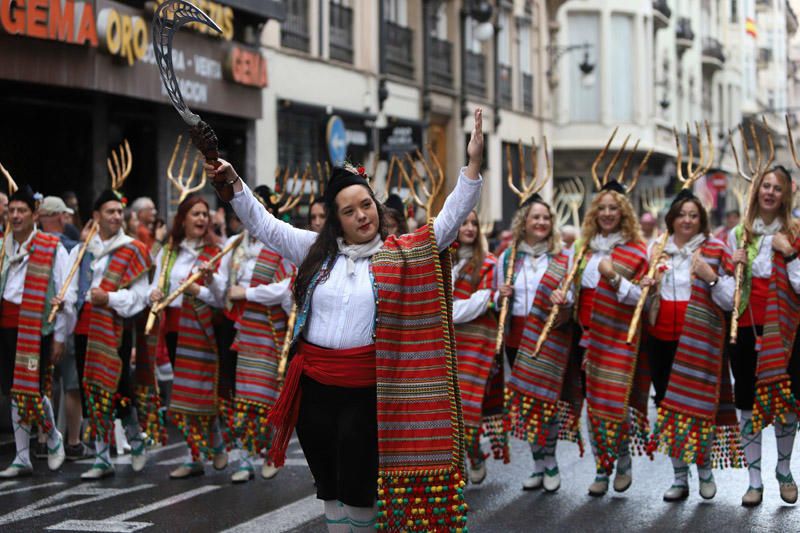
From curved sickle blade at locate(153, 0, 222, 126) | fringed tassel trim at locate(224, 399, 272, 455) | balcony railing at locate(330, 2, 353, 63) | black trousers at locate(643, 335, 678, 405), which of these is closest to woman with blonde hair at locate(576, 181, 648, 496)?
black trousers at locate(643, 335, 678, 405)

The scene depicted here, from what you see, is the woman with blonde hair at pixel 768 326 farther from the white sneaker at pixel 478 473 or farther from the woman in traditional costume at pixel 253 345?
the woman in traditional costume at pixel 253 345

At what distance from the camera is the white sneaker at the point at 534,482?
8.75 m

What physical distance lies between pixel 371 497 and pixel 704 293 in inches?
140

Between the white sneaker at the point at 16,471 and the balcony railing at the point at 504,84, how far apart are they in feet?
77.9

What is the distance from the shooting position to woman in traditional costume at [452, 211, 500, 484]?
29.5 feet

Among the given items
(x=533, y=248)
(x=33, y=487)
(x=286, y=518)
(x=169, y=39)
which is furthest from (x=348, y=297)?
(x=33, y=487)

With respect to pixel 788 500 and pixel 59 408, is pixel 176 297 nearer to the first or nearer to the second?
pixel 59 408

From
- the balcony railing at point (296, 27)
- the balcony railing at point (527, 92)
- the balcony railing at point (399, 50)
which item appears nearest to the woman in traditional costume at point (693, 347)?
the balcony railing at point (296, 27)

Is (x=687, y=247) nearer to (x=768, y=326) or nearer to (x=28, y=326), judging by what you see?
(x=768, y=326)

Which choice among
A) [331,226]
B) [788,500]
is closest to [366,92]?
Answer: [788,500]

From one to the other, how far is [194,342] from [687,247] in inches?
135

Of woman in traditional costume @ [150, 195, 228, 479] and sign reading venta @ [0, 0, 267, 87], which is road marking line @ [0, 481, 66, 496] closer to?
woman in traditional costume @ [150, 195, 228, 479]

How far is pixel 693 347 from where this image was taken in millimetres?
8297

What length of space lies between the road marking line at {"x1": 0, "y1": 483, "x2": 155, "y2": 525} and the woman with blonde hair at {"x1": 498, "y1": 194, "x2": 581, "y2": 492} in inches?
100.0
